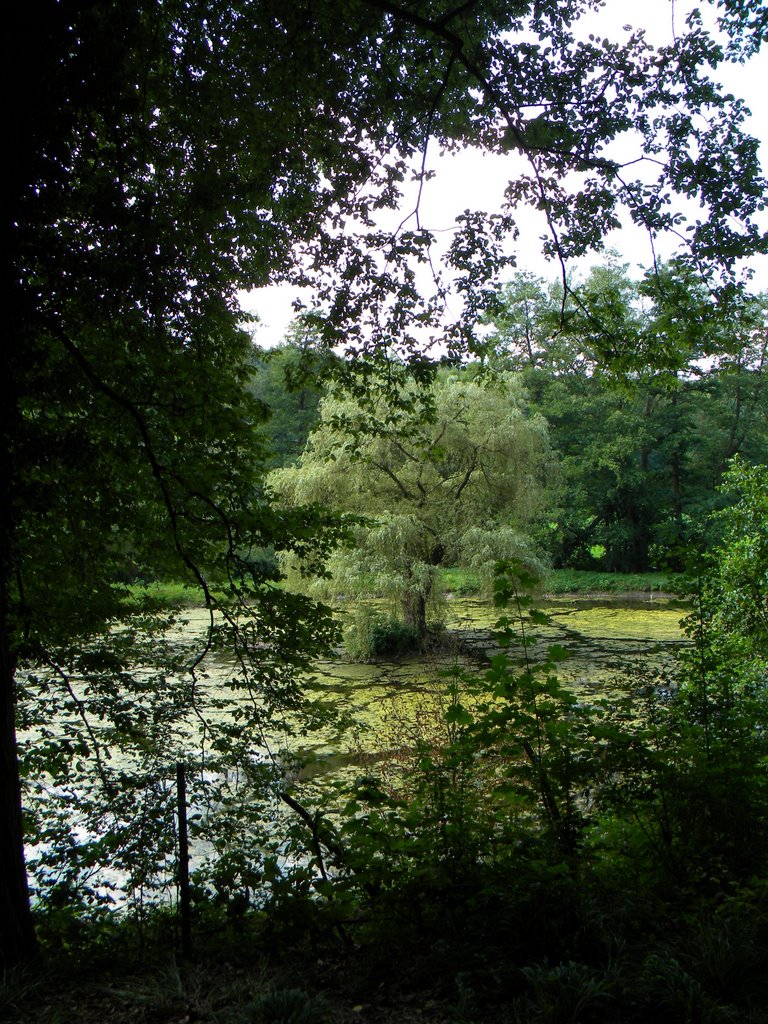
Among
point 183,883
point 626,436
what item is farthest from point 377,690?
point 626,436

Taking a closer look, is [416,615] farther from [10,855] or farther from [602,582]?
[602,582]

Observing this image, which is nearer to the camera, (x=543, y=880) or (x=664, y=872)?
(x=543, y=880)

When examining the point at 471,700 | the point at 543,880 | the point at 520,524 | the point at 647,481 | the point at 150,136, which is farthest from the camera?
the point at 647,481

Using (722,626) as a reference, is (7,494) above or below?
above

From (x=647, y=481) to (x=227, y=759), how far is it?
24.9 metres

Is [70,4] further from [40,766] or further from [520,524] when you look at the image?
[520,524]

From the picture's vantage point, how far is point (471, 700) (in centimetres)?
905

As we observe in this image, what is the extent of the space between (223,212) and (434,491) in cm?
1069

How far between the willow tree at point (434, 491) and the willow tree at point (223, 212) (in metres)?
8.49

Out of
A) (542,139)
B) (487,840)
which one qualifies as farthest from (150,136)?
(487,840)

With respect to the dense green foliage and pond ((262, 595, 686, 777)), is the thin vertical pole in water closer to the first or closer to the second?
pond ((262, 595, 686, 777))

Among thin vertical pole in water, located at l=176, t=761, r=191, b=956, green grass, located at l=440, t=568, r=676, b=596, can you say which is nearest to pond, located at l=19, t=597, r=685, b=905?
thin vertical pole in water, located at l=176, t=761, r=191, b=956

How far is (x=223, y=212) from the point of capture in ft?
13.9

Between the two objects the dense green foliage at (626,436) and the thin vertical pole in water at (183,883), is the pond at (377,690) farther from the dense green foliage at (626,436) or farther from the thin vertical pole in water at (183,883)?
the dense green foliage at (626,436)
